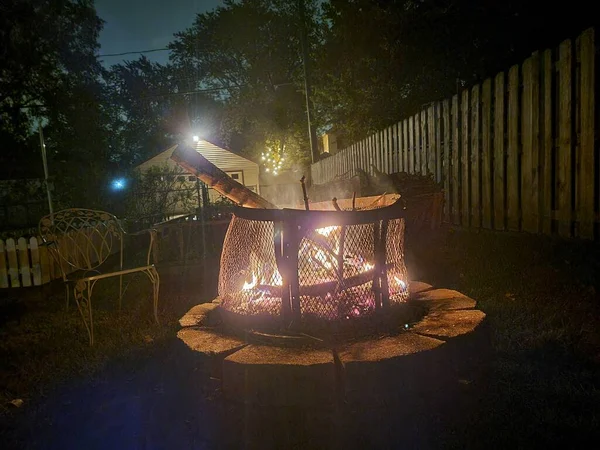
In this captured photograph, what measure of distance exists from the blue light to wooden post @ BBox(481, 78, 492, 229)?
10013mm

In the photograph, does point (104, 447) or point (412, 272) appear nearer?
point (104, 447)

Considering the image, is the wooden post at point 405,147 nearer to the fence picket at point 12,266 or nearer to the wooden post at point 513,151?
the wooden post at point 513,151

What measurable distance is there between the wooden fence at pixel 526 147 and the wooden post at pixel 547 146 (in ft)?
0.03

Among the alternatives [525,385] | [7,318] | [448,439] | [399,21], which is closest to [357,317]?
[448,439]

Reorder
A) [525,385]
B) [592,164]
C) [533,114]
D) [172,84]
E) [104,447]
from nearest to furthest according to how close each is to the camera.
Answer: [104,447] → [525,385] → [592,164] → [533,114] → [172,84]

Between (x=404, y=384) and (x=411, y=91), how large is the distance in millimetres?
9761

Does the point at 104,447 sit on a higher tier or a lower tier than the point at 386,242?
lower

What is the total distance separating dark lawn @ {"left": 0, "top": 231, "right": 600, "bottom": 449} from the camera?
2312mm

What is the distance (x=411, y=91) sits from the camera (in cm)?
1082

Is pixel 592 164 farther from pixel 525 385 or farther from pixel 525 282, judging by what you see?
pixel 525 385

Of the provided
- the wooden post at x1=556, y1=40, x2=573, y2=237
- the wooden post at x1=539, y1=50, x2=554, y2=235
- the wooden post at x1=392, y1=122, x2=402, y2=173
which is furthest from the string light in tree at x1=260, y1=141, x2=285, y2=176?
the wooden post at x1=556, y1=40, x2=573, y2=237

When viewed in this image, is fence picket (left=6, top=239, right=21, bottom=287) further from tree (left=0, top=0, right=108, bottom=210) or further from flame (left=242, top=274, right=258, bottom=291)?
tree (left=0, top=0, right=108, bottom=210)

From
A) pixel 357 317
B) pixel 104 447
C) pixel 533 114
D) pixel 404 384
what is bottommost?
pixel 104 447

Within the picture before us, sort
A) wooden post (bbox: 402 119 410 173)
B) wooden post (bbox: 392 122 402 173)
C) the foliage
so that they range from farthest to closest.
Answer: the foliage → wooden post (bbox: 392 122 402 173) → wooden post (bbox: 402 119 410 173)
